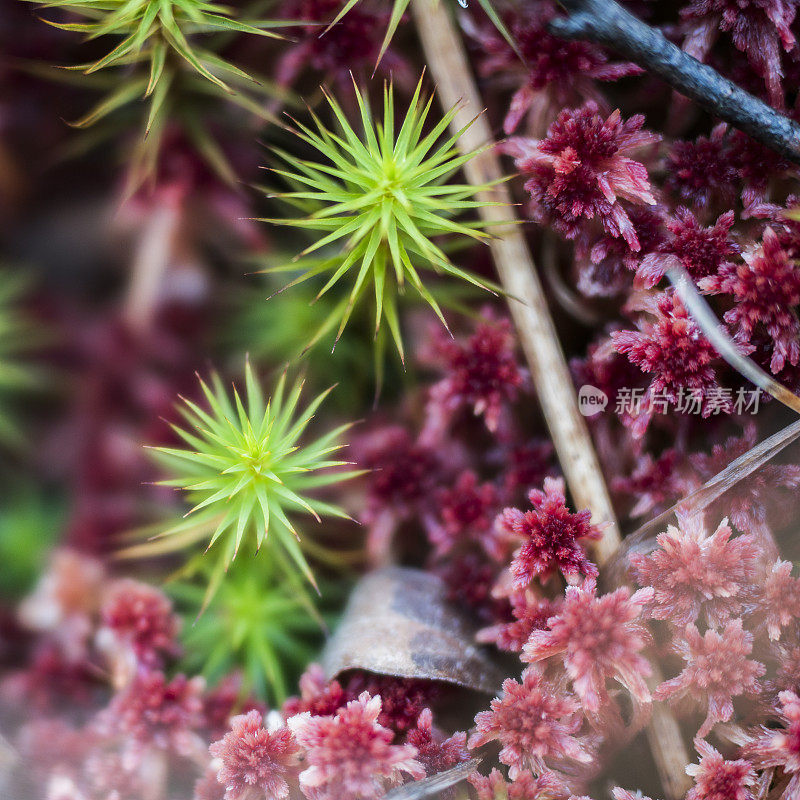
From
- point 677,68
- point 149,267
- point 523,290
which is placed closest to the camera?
point 677,68

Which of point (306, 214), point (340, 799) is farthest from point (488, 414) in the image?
point (340, 799)

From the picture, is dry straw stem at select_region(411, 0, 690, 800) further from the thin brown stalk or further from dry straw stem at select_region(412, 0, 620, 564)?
the thin brown stalk

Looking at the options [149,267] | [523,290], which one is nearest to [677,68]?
[523,290]

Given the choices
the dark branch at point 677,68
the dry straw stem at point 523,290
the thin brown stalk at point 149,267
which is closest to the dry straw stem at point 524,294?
the dry straw stem at point 523,290

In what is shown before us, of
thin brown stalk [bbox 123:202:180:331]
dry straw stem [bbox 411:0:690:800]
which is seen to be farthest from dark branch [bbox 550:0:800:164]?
thin brown stalk [bbox 123:202:180:331]

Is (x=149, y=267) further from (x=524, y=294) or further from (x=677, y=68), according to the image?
(x=677, y=68)

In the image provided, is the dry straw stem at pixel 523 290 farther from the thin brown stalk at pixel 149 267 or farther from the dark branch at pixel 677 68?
the thin brown stalk at pixel 149 267

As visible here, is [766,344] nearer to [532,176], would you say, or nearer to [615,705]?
[532,176]
